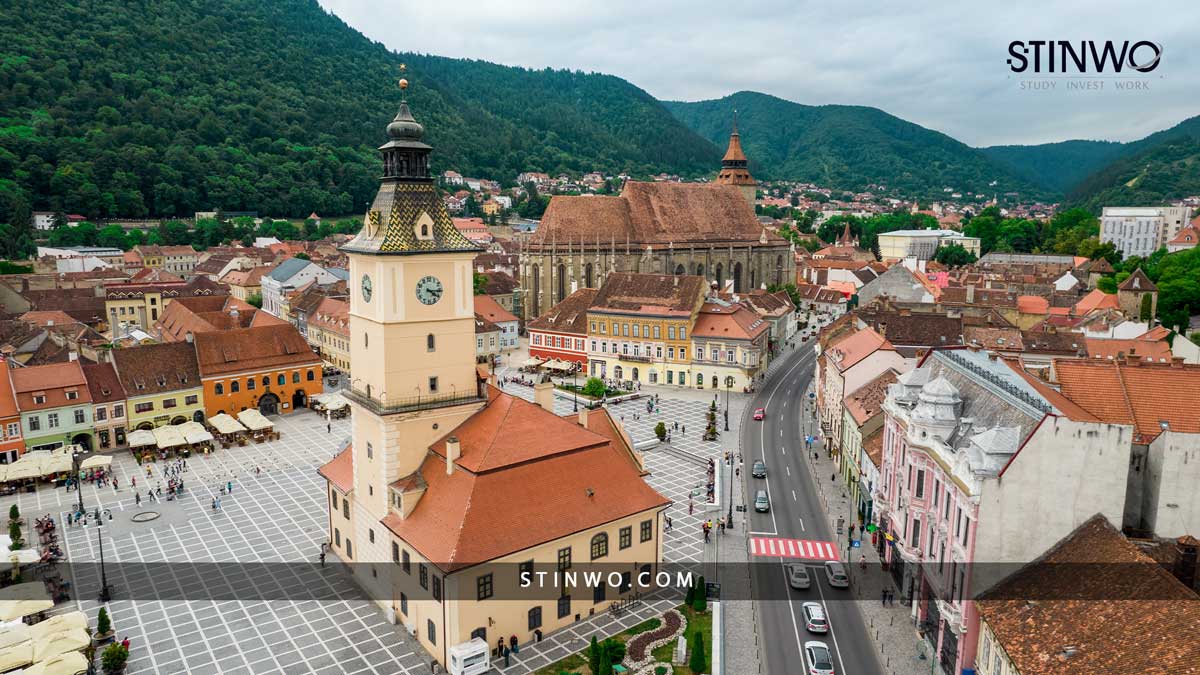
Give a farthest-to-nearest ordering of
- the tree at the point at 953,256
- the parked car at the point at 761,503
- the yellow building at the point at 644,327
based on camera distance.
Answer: the tree at the point at 953,256 → the yellow building at the point at 644,327 → the parked car at the point at 761,503

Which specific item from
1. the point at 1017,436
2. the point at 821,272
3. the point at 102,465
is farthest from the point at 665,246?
the point at 1017,436

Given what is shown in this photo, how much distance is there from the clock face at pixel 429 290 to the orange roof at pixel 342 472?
429 inches

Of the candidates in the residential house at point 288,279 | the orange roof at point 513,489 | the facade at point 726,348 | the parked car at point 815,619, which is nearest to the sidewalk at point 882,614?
the parked car at point 815,619

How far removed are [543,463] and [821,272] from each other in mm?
138395

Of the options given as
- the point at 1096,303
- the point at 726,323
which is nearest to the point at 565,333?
the point at 726,323

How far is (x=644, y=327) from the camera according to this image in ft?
279

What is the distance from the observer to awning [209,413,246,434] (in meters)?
62.6

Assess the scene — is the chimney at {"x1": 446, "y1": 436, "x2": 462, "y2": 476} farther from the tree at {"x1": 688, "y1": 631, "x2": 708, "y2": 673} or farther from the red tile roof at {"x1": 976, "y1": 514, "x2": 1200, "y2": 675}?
the red tile roof at {"x1": 976, "y1": 514, "x2": 1200, "y2": 675}

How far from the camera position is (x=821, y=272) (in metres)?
162

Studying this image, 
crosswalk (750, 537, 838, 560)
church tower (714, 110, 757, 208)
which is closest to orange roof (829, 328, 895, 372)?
crosswalk (750, 537, 838, 560)

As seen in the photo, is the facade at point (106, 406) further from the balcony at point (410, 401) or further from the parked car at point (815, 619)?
the parked car at point (815, 619)

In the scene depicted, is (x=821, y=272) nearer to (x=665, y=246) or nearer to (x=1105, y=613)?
(x=665, y=246)

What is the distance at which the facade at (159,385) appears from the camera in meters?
63.4

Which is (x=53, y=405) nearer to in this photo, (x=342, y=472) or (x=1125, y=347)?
(x=342, y=472)
